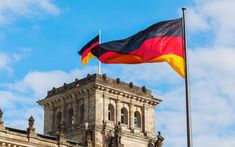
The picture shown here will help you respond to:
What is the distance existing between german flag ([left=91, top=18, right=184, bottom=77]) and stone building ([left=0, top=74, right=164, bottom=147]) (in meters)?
36.3

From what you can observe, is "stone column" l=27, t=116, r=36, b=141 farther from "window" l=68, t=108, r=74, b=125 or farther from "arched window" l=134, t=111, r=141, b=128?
"arched window" l=134, t=111, r=141, b=128

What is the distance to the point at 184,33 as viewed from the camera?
28750 millimetres

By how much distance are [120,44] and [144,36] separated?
4.20 ft

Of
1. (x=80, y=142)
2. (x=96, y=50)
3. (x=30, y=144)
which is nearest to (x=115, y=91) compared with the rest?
(x=80, y=142)

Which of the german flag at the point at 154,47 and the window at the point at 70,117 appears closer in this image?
the german flag at the point at 154,47

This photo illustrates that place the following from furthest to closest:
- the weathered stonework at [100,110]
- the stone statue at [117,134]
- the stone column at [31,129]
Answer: the weathered stonework at [100,110] < the stone statue at [117,134] < the stone column at [31,129]

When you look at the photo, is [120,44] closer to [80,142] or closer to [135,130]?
[80,142]

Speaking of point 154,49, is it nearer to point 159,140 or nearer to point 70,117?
point 159,140

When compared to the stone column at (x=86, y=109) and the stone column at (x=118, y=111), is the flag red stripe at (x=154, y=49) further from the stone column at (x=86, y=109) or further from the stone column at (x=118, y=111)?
the stone column at (x=118, y=111)


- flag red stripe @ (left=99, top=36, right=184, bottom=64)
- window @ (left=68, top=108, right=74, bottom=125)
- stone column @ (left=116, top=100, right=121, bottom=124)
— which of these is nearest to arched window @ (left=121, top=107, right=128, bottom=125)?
stone column @ (left=116, top=100, right=121, bottom=124)

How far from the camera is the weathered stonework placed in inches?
2719

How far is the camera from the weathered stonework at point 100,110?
69.1 metres

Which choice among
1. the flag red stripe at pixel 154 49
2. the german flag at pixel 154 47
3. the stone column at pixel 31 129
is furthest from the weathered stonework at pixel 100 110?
the flag red stripe at pixel 154 49

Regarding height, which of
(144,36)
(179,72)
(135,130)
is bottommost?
(179,72)
